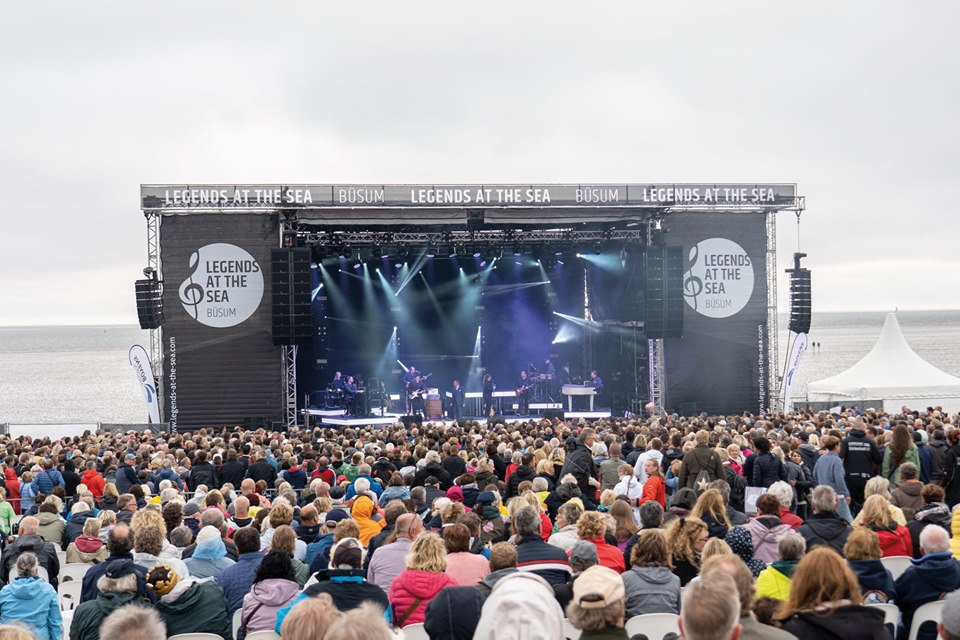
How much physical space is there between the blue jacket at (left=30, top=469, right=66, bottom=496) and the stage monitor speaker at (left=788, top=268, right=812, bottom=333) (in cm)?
1705

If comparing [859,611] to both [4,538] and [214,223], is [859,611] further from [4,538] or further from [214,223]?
[214,223]

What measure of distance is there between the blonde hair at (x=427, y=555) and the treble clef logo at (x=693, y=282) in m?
18.6

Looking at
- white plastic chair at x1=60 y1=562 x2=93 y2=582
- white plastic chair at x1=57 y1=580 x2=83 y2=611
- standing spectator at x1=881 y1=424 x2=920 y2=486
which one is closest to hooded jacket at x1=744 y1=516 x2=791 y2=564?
standing spectator at x1=881 y1=424 x2=920 y2=486

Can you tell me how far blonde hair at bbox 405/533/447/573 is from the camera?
5398 mm

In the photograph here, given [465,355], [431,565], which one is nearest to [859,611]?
[431,565]

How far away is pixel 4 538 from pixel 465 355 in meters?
19.2

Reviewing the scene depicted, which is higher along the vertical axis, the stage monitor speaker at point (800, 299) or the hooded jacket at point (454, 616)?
the stage monitor speaker at point (800, 299)

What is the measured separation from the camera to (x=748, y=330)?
23.7m

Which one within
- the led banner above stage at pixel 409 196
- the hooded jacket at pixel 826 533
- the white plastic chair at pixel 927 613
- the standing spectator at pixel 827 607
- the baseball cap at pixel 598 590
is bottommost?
the white plastic chair at pixel 927 613

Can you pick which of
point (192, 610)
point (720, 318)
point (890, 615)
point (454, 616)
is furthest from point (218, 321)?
point (890, 615)

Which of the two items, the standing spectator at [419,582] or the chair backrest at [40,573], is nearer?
the standing spectator at [419,582]

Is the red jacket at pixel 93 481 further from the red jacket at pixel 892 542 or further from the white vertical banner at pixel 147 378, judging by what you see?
the white vertical banner at pixel 147 378

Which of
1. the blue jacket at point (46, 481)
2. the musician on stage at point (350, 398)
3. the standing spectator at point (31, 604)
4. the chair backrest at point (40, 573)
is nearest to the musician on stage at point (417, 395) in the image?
the musician on stage at point (350, 398)

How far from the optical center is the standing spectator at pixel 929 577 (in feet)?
18.4
